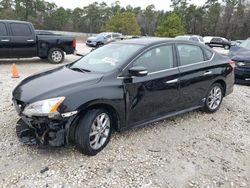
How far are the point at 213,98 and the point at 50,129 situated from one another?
11.5 feet

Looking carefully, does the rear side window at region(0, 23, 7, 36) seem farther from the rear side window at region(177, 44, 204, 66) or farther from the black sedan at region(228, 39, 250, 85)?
the black sedan at region(228, 39, 250, 85)

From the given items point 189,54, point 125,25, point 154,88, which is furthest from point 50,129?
point 125,25

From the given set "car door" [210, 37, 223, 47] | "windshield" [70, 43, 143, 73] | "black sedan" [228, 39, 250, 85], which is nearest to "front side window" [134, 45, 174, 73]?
"windshield" [70, 43, 143, 73]

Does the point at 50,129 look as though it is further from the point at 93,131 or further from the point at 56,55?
the point at 56,55

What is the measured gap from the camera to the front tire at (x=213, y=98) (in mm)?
5461

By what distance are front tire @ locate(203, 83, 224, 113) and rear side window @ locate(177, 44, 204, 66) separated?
0.71 meters

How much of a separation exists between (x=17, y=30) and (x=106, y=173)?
352 inches

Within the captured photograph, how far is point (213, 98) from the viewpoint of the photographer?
18.2 ft

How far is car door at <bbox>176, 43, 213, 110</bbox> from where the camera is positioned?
188 inches

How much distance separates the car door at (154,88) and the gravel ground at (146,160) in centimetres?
39

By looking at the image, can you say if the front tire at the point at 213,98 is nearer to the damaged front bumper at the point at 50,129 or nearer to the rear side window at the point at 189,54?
the rear side window at the point at 189,54

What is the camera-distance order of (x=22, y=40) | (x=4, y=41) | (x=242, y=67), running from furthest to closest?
(x=22, y=40) < (x=4, y=41) < (x=242, y=67)

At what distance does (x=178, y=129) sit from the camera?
471 centimetres

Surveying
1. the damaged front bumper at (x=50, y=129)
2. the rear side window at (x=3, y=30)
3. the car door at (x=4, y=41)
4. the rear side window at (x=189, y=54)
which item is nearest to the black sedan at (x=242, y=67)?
the rear side window at (x=189, y=54)
